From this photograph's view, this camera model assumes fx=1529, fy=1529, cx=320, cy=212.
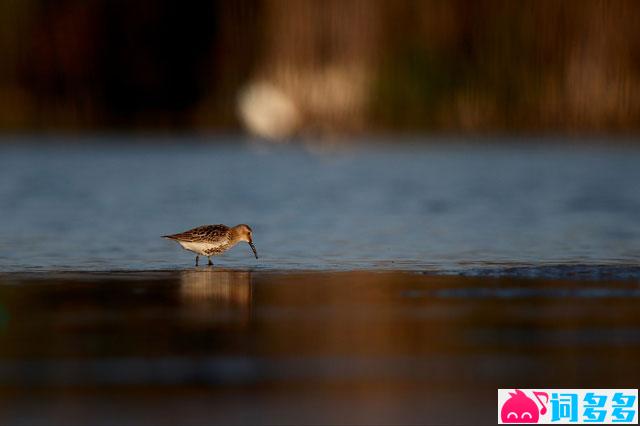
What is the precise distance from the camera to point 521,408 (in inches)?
290

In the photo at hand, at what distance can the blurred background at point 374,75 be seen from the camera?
3519 cm

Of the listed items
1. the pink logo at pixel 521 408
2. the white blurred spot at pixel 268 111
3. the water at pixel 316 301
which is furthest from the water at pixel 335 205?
the pink logo at pixel 521 408

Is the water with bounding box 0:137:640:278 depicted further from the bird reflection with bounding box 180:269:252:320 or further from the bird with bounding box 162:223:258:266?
the bird reflection with bounding box 180:269:252:320

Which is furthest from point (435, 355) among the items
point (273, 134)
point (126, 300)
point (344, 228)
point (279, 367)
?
point (273, 134)

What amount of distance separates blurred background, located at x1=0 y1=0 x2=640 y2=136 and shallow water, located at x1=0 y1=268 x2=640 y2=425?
23.1 metres

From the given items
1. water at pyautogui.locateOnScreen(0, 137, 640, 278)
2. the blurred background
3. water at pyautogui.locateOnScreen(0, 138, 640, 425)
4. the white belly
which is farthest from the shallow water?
the blurred background

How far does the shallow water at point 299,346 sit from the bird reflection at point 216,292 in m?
0.02

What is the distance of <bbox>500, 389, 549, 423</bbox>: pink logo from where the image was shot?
716 centimetres

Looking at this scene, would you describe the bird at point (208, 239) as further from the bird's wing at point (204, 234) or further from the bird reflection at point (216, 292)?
the bird reflection at point (216, 292)

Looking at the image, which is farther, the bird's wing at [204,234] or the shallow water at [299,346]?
the bird's wing at [204,234]

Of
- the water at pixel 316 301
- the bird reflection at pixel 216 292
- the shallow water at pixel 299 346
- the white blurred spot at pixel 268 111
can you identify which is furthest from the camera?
the white blurred spot at pixel 268 111

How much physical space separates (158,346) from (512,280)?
412 cm

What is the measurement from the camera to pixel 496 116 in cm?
3722

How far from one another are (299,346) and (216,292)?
259 centimetres
